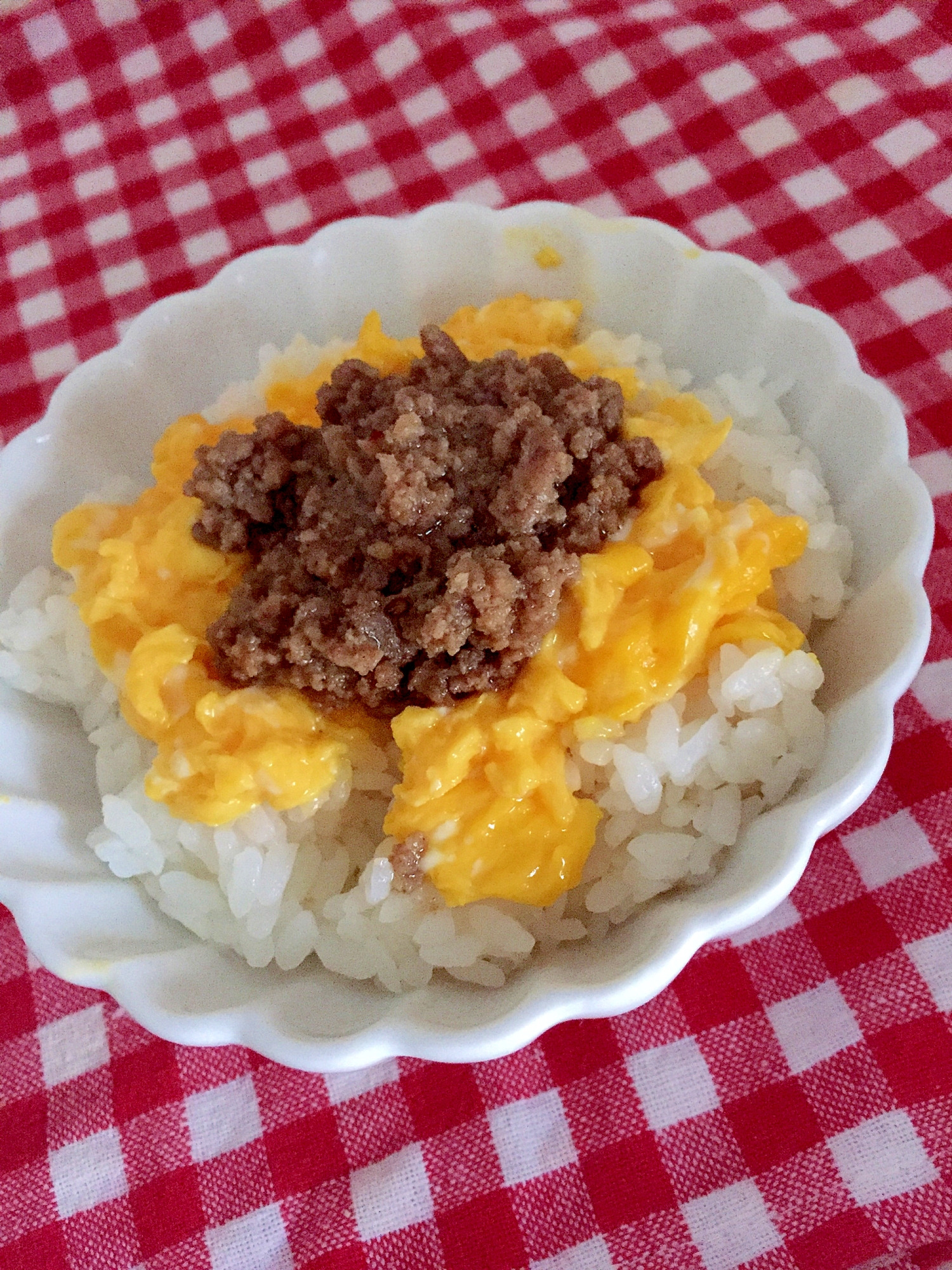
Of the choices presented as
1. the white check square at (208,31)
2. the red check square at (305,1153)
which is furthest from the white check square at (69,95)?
the red check square at (305,1153)

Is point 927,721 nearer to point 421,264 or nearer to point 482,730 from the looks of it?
point 482,730

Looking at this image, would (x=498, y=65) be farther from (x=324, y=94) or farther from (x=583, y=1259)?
(x=583, y=1259)

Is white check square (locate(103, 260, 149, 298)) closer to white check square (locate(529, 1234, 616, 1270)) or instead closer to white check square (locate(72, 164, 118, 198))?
white check square (locate(72, 164, 118, 198))

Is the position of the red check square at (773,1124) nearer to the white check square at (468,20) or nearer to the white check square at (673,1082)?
the white check square at (673,1082)

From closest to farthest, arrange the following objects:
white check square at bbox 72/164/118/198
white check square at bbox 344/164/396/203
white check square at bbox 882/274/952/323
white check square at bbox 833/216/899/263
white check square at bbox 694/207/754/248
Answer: white check square at bbox 882/274/952/323 → white check square at bbox 833/216/899/263 → white check square at bbox 694/207/754/248 → white check square at bbox 344/164/396/203 → white check square at bbox 72/164/118/198

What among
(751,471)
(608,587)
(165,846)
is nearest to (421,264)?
(751,471)

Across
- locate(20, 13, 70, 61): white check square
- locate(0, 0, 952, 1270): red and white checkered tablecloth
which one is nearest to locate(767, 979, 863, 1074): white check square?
locate(0, 0, 952, 1270): red and white checkered tablecloth
